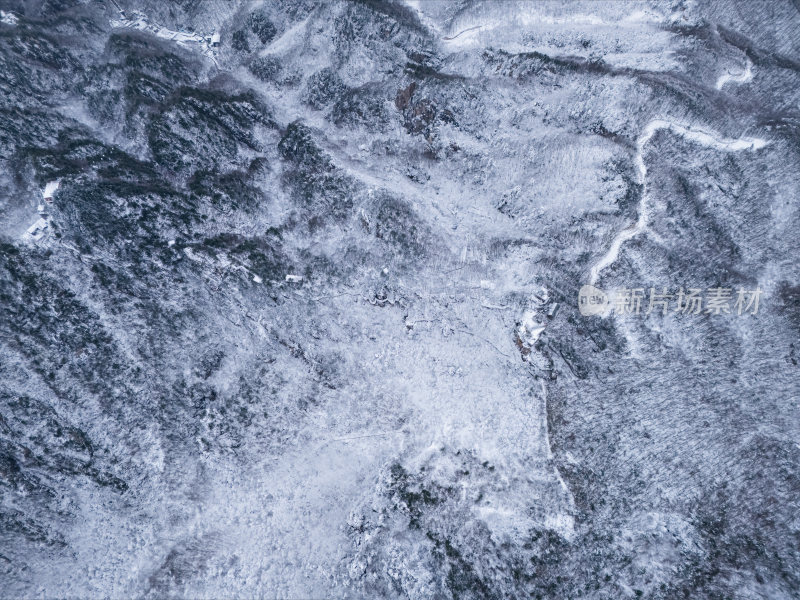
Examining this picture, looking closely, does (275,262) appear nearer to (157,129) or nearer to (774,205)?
(157,129)

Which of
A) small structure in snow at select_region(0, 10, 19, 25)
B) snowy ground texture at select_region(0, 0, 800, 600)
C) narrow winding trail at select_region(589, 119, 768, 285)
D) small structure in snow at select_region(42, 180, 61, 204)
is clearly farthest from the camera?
small structure in snow at select_region(0, 10, 19, 25)

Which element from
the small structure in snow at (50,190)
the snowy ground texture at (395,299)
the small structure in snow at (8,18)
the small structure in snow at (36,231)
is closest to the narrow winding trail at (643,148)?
the snowy ground texture at (395,299)

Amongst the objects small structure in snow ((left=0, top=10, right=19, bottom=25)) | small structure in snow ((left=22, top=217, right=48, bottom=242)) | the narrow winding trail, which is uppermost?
the narrow winding trail

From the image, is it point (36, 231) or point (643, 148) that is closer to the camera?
point (36, 231)

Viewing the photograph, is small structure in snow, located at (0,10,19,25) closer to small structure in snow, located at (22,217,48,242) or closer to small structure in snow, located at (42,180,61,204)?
small structure in snow, located at (42,180,61,204)

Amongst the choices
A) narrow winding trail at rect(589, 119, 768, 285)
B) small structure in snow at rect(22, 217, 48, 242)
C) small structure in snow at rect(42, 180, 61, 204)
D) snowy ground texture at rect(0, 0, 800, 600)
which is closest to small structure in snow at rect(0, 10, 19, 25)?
snowy ground texture at rect(0, 0, 800, 600)

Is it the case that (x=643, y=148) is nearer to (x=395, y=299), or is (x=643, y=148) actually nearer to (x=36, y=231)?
(x=395, y=299)

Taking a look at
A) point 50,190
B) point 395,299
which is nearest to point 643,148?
point 395,299

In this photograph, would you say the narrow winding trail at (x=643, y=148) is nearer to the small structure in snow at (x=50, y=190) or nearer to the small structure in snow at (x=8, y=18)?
the small structure in snow at (x=50, y=190)
